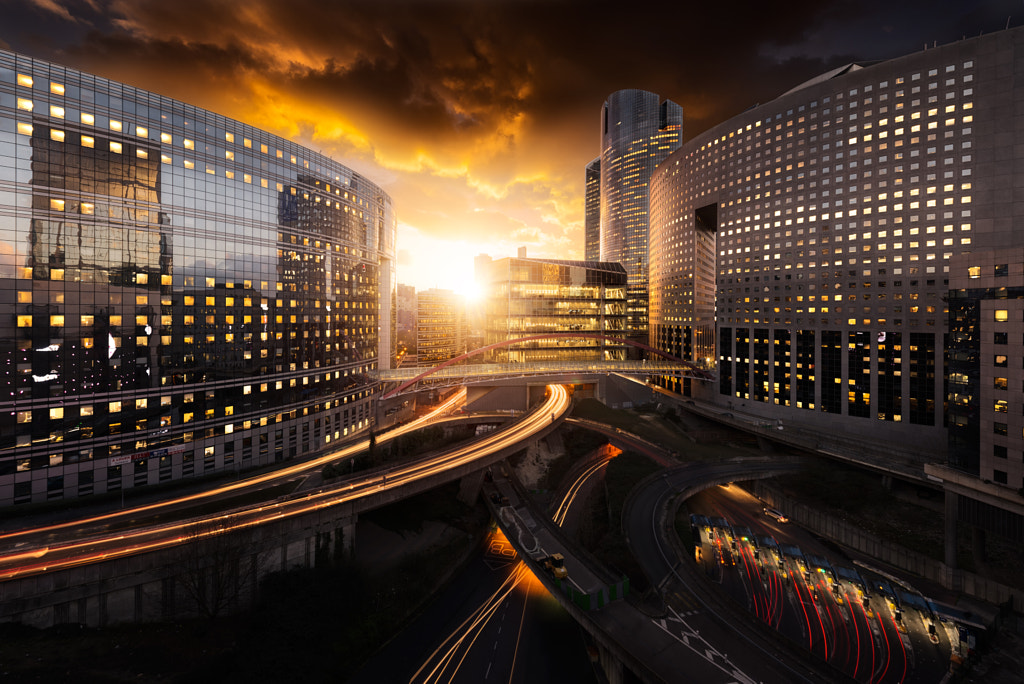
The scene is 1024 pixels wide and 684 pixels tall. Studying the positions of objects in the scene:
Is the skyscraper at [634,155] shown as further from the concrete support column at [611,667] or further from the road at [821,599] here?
the concrete support column at [611,667]

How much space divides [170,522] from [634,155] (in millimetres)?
196380

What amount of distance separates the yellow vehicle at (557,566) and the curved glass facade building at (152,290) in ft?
126

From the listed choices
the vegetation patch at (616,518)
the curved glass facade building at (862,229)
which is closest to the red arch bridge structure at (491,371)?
the curved glass facade building at (862,229)

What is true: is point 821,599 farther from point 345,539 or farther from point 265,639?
point 265,639

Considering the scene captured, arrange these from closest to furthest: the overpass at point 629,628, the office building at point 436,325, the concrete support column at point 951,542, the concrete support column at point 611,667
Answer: the overpass at point 629,628 → the concrete support column at point 611,667 → the concrete support column at point 951,542 → the office building at point 436,325

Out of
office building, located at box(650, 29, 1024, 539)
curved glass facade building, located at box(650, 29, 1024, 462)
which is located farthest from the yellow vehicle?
curved glass facade building, located at box(650, 29, 1024, 462)

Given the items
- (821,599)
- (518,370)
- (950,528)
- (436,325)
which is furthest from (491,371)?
(436,325)

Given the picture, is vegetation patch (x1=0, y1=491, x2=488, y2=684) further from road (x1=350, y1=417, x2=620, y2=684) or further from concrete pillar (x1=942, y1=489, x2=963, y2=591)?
concrete pillar (x1=942, y1=489, x2=963, y2=591)

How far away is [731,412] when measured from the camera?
243 feet

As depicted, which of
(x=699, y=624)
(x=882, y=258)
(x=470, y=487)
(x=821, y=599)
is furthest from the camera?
(x=882, y=258)

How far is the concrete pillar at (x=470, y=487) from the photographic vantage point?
47.2 meters

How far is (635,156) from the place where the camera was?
176m

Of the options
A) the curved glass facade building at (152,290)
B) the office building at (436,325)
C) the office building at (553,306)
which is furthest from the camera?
the office building at (436,325)

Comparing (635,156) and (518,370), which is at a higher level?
(635,156)
